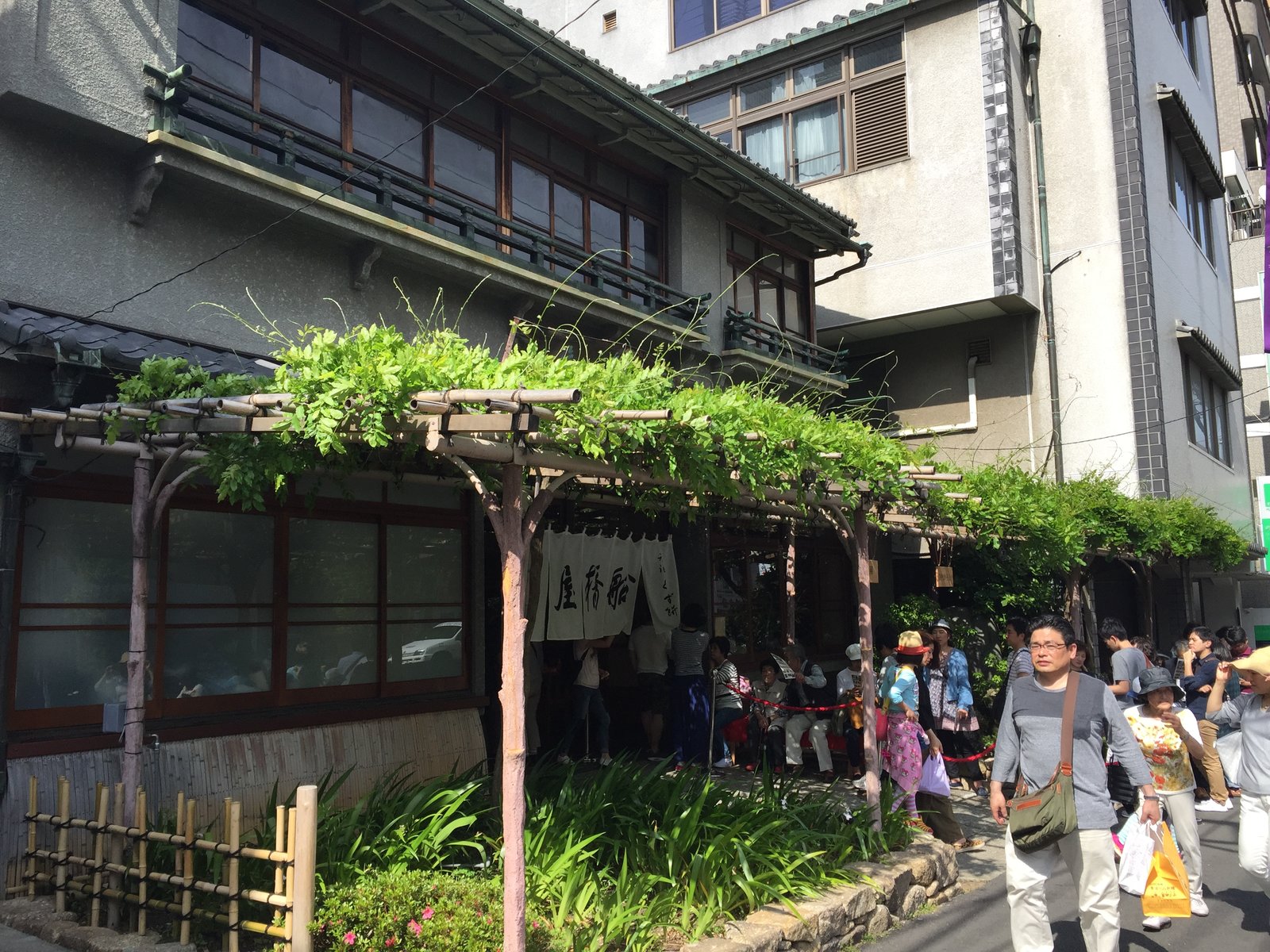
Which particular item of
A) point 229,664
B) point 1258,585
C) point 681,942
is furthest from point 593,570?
point 1258,585

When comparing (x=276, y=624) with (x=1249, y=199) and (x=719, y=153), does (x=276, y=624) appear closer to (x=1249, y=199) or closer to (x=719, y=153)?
(x=719, y=153)

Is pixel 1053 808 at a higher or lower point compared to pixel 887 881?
higher

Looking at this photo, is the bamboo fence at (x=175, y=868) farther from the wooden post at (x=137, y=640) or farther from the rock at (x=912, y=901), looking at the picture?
the rock at (x=912, y=901)

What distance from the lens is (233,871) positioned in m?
5.55

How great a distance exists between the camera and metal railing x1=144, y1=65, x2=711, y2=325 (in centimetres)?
818

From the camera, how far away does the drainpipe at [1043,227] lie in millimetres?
19125

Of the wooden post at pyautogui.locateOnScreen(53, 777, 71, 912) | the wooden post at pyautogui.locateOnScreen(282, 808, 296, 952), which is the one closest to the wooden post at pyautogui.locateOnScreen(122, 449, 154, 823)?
the wooden post at pyautogui.locateOnScreen(53, 777, 71, 912)

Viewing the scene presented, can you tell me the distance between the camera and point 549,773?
865 cm

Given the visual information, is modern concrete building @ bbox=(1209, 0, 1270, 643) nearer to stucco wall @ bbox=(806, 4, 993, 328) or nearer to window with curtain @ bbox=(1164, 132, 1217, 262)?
window with curtain @ bbox=(1164, 132, 1217, 262)

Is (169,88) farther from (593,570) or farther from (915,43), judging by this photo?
(915,43)

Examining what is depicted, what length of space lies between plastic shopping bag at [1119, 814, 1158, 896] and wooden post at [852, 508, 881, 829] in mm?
1954

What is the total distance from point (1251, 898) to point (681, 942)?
4731 millimetres

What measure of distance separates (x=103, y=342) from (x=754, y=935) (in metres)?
5.80

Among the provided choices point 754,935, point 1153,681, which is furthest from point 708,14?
point 754,935
